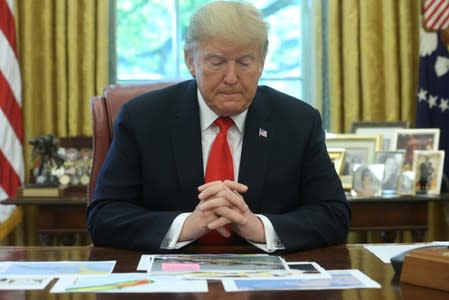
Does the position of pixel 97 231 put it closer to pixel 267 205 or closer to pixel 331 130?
pixel 267 205

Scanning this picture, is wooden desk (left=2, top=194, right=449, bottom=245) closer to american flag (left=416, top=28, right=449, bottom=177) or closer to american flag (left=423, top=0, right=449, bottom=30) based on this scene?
american flag (left=416, top=28, right=449, bottom=177)

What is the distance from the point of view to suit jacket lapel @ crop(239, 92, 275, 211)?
2.29 meters

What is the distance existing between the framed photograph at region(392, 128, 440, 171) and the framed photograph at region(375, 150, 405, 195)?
0.80ft

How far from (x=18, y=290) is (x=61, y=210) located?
231cm

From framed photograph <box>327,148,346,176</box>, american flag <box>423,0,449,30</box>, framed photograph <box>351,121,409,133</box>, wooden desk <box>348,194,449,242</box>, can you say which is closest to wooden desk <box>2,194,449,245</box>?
wooden desk <box>348,194,449,242</box>

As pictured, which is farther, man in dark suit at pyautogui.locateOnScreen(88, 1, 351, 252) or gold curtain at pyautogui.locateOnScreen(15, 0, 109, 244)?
gold curtain at pyautogui.locateOnScreen(15, 0, 109, 244)

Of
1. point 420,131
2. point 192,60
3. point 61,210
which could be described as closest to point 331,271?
point 192,60

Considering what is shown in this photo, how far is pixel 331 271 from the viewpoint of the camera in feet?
5.46

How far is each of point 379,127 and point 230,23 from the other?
2466mm

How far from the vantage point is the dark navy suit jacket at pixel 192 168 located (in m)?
2.26

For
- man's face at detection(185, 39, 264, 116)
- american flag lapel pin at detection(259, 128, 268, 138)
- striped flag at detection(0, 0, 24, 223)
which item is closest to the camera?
man's face at detection(185, 39, 264, 116)

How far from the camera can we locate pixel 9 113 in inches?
179

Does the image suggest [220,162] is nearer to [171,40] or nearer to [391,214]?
[391,214]

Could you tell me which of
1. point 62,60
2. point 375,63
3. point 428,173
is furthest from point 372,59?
point 62,60
